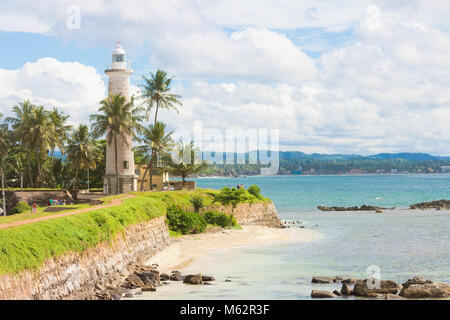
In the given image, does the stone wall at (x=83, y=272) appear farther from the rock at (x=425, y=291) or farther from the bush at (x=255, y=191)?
the bush at (x=255, y=191)

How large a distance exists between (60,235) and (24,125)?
4079cm

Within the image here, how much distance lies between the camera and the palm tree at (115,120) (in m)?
48.3

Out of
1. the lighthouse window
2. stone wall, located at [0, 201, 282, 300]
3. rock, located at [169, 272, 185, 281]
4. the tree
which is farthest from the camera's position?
the tree

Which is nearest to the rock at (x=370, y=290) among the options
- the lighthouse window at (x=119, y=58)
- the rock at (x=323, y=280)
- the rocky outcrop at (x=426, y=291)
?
the rocky outcrop at (x=426, y=291)

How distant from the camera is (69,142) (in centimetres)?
5875

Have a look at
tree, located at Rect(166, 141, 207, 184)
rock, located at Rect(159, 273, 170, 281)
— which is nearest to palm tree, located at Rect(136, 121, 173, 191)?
tree, located at Rect(166, 141, 207, 184)

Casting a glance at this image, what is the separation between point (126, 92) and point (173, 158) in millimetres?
7994

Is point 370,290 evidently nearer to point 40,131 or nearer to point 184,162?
point 184,162

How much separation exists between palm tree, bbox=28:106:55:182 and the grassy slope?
28.9m

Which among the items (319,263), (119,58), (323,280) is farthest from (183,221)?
(119,58)

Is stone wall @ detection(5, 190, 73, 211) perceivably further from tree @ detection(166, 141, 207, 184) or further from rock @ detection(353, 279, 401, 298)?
rock @ detection(353, 279, 401, 298)

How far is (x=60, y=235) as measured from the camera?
19.3 metres

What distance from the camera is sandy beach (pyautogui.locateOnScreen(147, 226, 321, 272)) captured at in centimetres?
2958
